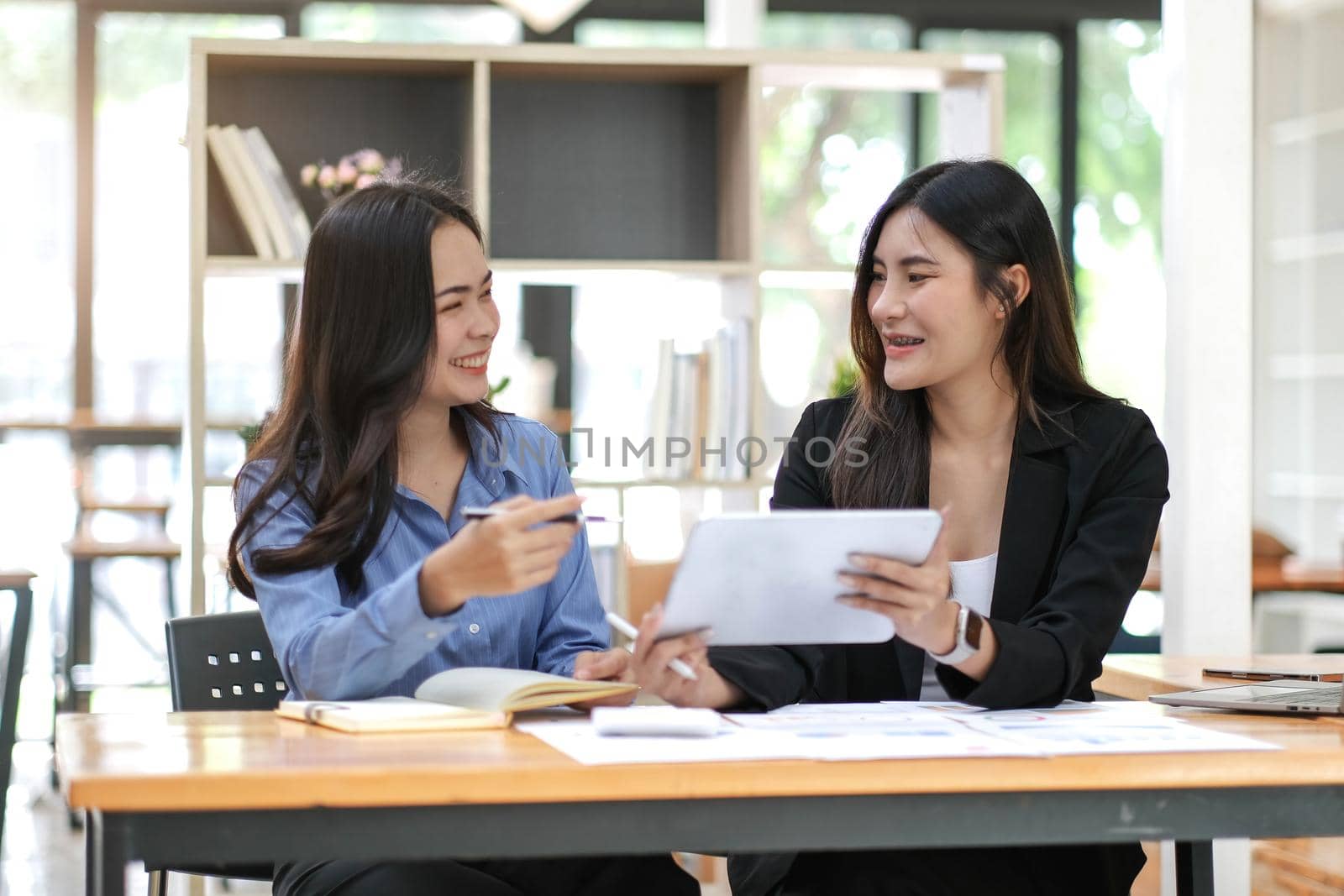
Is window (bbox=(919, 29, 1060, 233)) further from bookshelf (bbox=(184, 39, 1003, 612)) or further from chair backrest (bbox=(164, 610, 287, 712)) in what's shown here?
chair backrest (bbox=(164, 610, 287, 712))

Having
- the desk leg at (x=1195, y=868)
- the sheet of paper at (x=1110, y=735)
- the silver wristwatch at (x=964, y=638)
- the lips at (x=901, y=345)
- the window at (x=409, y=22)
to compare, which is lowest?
the desk leg at (x=1195, y=868)

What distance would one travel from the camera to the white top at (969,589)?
6.23 ft

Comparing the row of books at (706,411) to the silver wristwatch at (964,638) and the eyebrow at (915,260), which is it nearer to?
the eyebrow at (915,260)

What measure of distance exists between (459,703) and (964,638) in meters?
0.52

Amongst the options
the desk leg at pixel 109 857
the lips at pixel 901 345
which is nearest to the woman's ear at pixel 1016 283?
the lips at pixel 901 345

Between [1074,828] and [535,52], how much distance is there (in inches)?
94.3

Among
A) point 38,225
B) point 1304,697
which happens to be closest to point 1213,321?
point 1304,697

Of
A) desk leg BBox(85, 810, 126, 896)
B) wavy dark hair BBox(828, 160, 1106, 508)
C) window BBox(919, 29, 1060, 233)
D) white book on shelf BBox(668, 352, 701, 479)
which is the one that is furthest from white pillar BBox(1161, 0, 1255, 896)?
window BBox(919, 29, 1060, 233)

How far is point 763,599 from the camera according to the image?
149 centimetres

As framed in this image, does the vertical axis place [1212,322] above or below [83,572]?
above

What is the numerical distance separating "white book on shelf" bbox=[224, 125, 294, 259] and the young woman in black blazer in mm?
1591

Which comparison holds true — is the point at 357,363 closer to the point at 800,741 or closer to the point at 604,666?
the point at 604,666

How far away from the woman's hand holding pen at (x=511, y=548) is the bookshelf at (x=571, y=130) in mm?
1782

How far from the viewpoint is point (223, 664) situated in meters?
2.05
